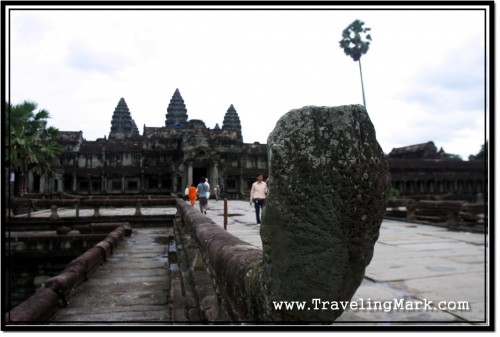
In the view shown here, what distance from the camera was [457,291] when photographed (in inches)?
169

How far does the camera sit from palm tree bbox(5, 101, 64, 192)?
19841 millimetres

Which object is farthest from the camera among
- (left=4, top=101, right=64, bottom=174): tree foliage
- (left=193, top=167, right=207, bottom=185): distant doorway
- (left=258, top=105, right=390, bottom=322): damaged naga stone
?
(left=193, top=167, right=207, bottom=185): distant doorway

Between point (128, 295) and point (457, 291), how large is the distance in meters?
4.31

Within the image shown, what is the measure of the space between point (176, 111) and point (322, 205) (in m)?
62.3

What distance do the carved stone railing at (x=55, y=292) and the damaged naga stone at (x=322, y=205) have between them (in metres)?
2.50

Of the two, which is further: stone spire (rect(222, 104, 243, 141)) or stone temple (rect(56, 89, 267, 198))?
stone spire (rect(222, 104, 243, 141))

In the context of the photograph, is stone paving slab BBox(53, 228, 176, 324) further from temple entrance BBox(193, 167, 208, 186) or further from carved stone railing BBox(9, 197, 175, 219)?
temple entrance BBox(193, 167, 208, 186)

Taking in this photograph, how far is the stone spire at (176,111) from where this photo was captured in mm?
61609

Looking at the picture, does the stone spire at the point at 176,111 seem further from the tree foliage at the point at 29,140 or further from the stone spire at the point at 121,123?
the tree foliage at the point at 29,140

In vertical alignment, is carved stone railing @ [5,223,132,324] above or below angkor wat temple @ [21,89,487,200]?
below

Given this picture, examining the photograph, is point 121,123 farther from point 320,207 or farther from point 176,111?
point 320,207

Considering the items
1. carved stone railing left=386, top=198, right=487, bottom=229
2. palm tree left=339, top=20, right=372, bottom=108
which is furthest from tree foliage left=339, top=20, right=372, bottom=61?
carved stone railing left=386, top=198, right=487, bottom=229

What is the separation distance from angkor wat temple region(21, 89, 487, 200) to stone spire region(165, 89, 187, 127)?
54.2 ft

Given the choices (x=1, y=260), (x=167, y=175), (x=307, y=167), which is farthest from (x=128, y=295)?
(x=167, y=175)
